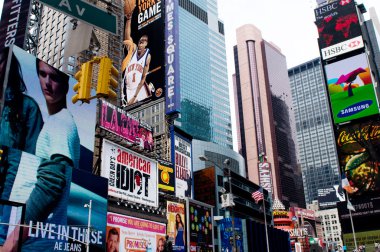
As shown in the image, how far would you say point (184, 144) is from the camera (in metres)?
76.5

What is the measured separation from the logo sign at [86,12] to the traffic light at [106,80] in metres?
0.97

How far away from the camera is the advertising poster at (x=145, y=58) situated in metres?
117

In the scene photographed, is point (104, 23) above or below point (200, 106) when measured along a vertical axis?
below

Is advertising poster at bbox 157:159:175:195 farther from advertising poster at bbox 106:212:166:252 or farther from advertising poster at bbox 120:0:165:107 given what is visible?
advertising poster at bbox 120:0:165:107

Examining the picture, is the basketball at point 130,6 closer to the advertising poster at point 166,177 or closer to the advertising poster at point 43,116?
the advertising poster at point 166,177

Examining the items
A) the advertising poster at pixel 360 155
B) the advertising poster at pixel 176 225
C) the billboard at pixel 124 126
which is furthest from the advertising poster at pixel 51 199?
the advertising poster at pixel 360 155

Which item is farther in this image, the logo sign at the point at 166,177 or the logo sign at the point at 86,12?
the logo sign at the point at 166,177

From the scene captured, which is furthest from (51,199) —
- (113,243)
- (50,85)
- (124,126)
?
(124,126)

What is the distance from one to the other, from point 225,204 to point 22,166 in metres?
19.4

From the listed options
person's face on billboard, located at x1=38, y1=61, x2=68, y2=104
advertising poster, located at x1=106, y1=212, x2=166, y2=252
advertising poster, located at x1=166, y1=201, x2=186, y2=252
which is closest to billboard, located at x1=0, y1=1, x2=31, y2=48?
person's face on billboard, located at x1=38, y1=61, x2=68, y2=104

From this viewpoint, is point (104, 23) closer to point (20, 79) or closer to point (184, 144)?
point (20, 79)

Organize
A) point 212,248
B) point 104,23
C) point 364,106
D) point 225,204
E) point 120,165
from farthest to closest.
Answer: point 364,106 < point 212,248 < point 120,165 < point 225,204 < point 104,23

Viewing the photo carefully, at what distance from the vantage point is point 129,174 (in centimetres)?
4825

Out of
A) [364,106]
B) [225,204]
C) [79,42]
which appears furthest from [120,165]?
[364,106]
